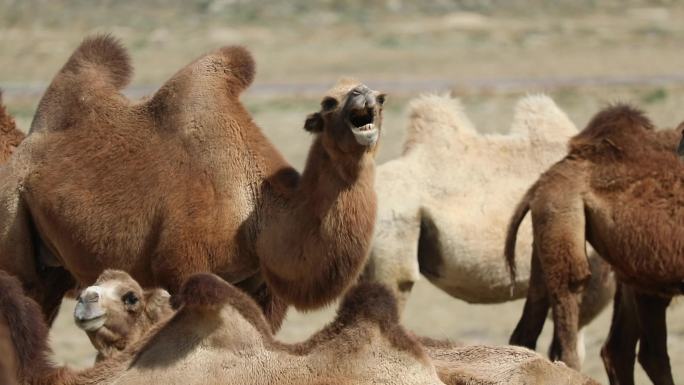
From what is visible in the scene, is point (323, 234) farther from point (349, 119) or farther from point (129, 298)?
point (129, 298)

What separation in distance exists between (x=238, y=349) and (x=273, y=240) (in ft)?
6.38

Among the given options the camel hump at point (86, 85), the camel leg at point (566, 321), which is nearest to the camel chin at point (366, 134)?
the camel hump at point (86, 85)

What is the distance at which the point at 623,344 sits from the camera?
358 inches

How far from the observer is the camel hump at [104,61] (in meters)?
8.01

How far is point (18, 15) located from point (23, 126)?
25.3 meters

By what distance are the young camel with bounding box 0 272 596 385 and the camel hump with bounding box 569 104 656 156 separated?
3.57 m

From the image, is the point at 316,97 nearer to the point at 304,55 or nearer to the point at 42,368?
the point at 304,55

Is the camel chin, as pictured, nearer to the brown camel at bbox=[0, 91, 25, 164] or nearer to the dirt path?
the brown camel at bbox=[0, 91, 25, 164]

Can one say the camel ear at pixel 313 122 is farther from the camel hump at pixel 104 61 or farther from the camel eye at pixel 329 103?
the camel hump at pixel 104 61

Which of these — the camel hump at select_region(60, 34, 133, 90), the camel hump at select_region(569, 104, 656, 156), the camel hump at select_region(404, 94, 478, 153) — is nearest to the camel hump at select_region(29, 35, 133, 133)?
the camel hump at select_region(60, 34, 133, 90)

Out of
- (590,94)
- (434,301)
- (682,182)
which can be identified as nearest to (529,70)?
(590,94)

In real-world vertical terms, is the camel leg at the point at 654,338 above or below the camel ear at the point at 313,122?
below

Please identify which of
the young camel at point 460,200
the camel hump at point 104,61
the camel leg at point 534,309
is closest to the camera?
the camel hump at point 104,61

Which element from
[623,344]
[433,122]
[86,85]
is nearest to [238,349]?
[86,85]
